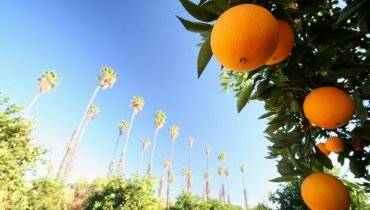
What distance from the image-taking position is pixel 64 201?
19.2 m

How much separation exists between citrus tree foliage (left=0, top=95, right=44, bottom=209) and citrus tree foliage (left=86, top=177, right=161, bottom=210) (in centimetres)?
1040

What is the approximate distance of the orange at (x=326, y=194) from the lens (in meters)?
1.21

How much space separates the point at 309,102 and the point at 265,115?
2.98 feet

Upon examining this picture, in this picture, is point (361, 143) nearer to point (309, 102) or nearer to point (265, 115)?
point (265, 115)

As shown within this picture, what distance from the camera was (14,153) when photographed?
29.2 feet

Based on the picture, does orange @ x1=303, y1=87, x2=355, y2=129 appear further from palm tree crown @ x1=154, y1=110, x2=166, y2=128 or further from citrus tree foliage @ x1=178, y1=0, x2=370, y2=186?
palm tree crown @ x1=154, y1=110, x2=166, y2=128

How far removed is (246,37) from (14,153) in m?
10.8

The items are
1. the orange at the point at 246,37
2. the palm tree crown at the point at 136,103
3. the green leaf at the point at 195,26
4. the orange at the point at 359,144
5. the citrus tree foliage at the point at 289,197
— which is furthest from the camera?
the palm tree crown at the point at 136,103

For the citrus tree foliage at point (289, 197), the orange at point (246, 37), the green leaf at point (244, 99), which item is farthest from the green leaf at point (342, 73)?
the citrus tree foliage at point (289, 197)

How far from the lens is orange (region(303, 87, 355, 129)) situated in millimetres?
1207

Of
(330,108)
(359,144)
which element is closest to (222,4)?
(330,108)

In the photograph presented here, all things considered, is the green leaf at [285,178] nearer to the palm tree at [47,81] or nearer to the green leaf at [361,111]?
the green leaf at [361,111]

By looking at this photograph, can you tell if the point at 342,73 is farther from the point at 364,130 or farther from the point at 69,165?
the point at 69,165

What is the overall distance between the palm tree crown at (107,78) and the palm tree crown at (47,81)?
6622mm
